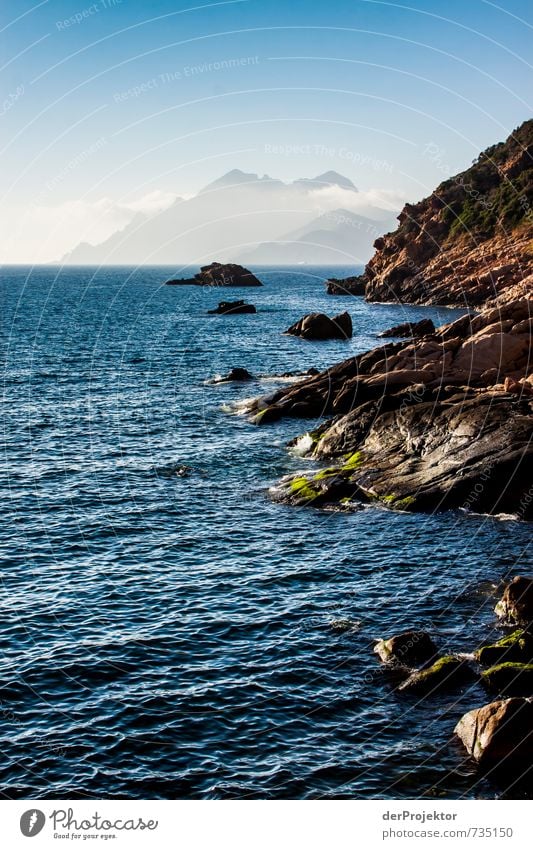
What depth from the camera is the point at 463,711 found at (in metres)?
30.6

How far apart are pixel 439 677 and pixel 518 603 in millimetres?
6458

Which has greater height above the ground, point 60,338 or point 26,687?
point 60,338

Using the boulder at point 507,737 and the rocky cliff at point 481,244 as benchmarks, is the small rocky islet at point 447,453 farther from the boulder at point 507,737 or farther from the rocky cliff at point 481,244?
the rocky cliff at point 481,244

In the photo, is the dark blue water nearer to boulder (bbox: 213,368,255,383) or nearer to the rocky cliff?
boulder (bbox: 213,368,255,383)

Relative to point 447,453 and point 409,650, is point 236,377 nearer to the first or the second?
point 447,453

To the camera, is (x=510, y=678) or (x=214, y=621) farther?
(x=214, y=621)

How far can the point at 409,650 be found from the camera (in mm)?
33906

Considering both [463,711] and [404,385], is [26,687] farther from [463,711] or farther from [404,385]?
[404,385]

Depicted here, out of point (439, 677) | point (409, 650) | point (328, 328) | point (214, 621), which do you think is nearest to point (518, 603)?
point (409, 650)

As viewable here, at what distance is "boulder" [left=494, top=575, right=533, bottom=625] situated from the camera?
36.4 metres

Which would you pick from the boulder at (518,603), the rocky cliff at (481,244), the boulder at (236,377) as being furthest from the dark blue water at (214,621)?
the rocky cliff at (481,244)

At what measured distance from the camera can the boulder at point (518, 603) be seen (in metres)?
36.4
